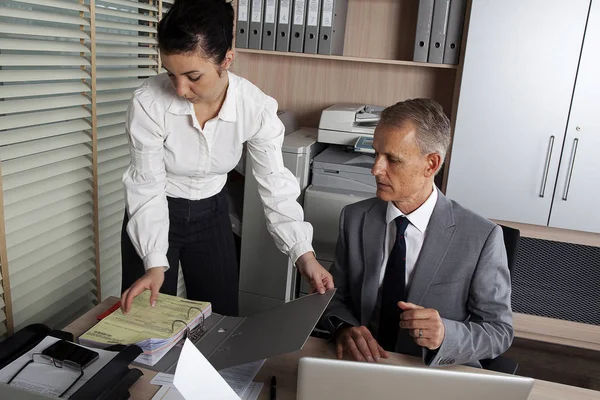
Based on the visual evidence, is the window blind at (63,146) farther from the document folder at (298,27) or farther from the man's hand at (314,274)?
the man's hand at (314,274)

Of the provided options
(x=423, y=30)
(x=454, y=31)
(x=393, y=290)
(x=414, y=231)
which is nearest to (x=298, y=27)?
(x=423, y=30)

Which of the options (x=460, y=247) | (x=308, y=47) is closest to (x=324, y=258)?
(x=308, y=47)

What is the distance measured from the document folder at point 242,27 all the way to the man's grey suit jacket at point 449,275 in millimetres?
1661

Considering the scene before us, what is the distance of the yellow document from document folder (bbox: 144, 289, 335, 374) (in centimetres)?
5

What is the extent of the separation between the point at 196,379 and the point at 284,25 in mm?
2300

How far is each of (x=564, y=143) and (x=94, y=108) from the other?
2.04 m

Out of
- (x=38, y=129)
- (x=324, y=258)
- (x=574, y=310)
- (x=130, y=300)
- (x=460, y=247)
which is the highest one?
(x=38, y=129)

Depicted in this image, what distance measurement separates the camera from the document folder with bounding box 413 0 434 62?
8.64 feet

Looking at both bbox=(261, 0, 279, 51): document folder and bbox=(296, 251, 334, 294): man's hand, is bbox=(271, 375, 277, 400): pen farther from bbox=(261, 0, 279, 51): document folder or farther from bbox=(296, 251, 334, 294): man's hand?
bbox=(261, 0, 279, 51): document folder

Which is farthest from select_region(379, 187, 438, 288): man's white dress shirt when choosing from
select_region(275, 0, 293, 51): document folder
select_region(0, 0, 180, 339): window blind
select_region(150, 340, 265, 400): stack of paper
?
select_region(275, 0, 293, 51): document folder

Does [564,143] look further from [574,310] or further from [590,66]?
[574,310]

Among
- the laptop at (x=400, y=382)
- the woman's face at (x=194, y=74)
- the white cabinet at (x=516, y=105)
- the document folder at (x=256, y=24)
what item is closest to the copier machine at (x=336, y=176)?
the white cabinet at (x=516, y=105)

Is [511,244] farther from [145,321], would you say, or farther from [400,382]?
[145,321]

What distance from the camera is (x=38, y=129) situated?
167 centimetres
